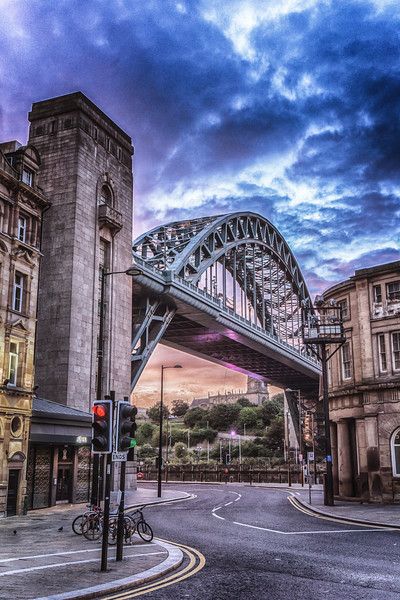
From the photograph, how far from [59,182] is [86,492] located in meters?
20.9

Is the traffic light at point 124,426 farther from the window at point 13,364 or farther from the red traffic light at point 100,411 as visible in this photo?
the window at point 13,364

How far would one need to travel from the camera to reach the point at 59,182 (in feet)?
143

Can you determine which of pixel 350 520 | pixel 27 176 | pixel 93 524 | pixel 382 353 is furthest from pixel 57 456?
pixel 382 353

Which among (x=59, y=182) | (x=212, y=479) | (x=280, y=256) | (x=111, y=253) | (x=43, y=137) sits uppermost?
(x=280, y=256)

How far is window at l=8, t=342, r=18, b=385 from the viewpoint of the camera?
2989 cm

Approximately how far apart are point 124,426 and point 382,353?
26657 mm

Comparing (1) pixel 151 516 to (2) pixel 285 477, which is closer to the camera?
(1) pixel 151 516

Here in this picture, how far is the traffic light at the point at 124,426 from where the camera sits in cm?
1364

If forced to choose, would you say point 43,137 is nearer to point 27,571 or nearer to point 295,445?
point 27,571

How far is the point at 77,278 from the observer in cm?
4166

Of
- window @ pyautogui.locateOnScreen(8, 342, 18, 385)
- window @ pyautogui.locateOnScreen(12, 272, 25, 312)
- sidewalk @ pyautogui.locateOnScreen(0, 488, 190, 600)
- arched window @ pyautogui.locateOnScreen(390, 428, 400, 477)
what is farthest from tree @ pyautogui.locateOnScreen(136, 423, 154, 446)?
sidewalk @ pyautogui.locateOnScreen(0, 488, 190, 600)

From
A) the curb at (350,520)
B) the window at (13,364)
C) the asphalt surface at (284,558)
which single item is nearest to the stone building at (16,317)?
the window at (13,364)

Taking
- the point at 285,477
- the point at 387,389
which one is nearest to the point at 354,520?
the point at 387,389

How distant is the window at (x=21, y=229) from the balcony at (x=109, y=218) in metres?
12.9
